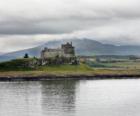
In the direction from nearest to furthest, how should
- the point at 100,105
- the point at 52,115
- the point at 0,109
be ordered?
the point at 52,115 → the point at 0,109 → the point at 100,105

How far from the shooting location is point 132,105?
97.4 meters

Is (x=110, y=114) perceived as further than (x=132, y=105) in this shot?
No

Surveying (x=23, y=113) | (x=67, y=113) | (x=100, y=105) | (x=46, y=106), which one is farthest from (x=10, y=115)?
(x=100, y=105)

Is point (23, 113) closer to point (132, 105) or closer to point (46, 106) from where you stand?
point (46, 106)

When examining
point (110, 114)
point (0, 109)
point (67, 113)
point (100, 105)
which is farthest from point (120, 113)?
→ point (0, 109)

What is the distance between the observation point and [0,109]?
92.8 m

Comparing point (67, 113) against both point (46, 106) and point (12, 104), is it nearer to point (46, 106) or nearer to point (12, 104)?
point (46, 106)

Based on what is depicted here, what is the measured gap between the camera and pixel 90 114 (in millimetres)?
83500

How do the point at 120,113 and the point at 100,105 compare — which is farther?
the point at 100,105

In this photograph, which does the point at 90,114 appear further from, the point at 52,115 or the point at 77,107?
the point at 77,107

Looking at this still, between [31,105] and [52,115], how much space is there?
1954cm

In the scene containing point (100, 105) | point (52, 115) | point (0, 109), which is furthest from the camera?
point (100, 105)

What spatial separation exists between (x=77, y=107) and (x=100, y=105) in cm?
637

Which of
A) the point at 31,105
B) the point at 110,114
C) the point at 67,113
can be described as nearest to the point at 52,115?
the point at 67,113
